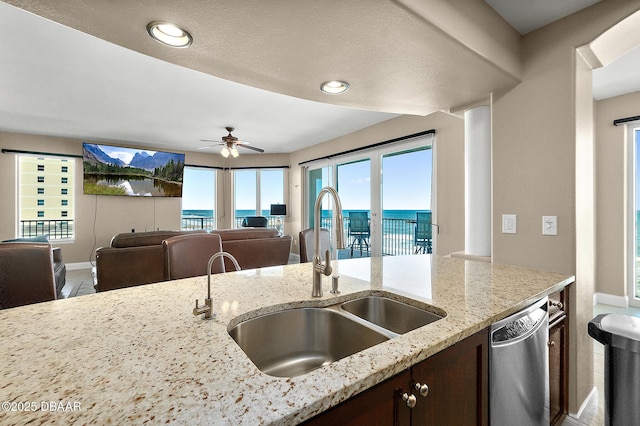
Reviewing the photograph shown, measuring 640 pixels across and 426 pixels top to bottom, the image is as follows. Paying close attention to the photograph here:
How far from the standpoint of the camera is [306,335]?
116 cm

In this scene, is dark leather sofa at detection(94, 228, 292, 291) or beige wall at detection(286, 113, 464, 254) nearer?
dark leather sofa at detection(94, 228, 292, 291)

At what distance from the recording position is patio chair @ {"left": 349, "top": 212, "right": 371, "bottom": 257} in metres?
4.99

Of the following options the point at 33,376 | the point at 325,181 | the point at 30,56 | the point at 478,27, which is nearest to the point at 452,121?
the point at 478,27

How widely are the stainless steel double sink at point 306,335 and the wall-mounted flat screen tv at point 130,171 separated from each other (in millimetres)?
6270

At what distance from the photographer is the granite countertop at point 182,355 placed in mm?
544

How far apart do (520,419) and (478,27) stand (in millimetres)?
1884

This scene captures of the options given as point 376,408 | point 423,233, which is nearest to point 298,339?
point 376,408

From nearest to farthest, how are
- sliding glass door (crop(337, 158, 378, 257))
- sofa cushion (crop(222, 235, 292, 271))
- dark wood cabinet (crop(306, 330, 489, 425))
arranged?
1. dark wood cabinet (crop(306, 330, 489, 425))
2. sofa cushion (crop(222, 235, 292, 271))
3. sliding glass door (crop(337, 158, 378, 257))

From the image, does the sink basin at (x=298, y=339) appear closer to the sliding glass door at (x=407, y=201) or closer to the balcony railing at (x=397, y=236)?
the sliding glass door at (x=407, y=201)

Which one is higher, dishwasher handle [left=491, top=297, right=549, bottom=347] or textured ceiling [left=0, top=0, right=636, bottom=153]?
textured ceiling [left=0, top=0, right=636, bottom=153]

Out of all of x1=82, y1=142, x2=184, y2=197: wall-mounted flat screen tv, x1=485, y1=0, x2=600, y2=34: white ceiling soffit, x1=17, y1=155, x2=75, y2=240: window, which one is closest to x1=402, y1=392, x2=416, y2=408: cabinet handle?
x1=485, y1=0, x2=600, y2=34: white ceiling soffit

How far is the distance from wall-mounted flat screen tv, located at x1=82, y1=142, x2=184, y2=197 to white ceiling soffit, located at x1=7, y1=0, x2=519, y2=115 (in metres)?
5.29

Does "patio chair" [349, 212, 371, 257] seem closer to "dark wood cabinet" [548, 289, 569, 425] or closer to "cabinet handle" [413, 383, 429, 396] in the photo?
"dark wood cabinet" [548, 289, 569, 425]

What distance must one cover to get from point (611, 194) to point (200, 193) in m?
7.48
